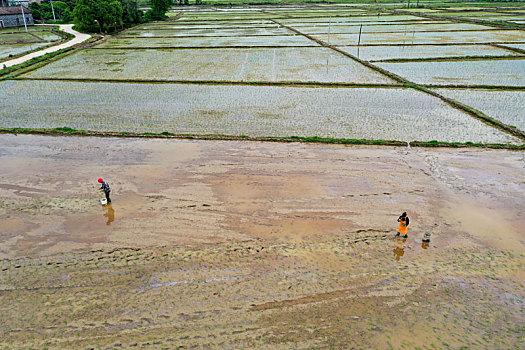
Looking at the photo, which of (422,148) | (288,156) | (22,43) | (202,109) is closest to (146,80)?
(202,109)

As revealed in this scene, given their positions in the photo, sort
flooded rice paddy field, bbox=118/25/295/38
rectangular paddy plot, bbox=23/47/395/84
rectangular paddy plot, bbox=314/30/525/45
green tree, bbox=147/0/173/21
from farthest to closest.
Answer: green tree, bbox=147/0/173/21
flooded rice paddy field, bbox=118/25/295/38
rectangular paddy plot, bbox=314/30/525/45
rectangular paddy plot, bbox=23/47/395/84

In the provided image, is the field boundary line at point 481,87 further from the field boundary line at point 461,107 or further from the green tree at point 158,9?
the green tree at point 158,9

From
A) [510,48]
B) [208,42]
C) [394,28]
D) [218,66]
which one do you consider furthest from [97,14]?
[510,48]

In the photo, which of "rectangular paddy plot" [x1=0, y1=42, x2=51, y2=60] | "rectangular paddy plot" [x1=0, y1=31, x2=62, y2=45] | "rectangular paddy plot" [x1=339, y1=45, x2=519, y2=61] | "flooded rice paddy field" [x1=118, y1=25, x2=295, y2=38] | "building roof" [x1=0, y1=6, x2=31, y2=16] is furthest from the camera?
"building roof" [x1=0, y1=6, x2=31, y2=16]

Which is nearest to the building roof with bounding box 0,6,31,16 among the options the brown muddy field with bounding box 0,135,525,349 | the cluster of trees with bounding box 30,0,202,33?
the cluster of trees with bounding box 30,0,202,33

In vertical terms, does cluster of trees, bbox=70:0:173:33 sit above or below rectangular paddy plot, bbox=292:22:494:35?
above

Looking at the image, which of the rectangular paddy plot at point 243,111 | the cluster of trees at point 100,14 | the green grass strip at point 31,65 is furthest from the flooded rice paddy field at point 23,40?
the rectangular paddy plot at point 243,111

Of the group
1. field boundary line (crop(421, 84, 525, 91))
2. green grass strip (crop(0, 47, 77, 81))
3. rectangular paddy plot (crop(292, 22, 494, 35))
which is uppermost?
rectangular paddy plot (crop(292, 22, 494, 35))

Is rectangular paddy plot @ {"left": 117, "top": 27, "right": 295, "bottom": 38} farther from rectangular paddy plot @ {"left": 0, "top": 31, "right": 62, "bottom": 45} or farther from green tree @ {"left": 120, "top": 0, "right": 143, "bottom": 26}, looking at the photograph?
rectangular paddy plot @ {"left": 0, "top": 31, "right": 62, "bottom": 45}

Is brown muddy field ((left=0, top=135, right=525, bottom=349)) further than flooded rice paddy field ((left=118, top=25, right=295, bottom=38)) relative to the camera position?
No
